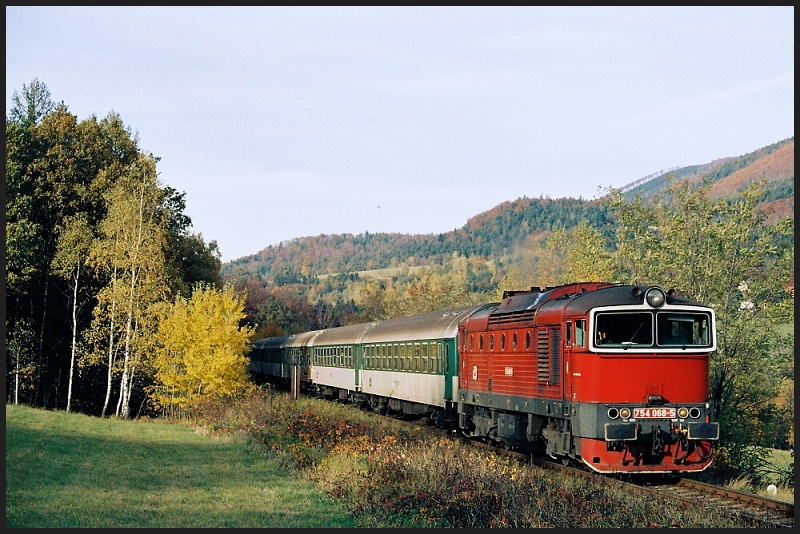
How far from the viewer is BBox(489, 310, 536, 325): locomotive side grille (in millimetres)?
20298

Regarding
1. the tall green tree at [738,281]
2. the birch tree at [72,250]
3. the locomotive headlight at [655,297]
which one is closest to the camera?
the locomotive headlight at [655,297]

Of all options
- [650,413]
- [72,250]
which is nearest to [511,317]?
[650,413]

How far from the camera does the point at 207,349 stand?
38250 millimetres

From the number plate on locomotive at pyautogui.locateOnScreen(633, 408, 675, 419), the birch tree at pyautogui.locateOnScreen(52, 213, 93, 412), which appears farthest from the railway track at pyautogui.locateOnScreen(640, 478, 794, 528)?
the birch tree at pyautogui.locateOnScreen(52, 213, 93, 412)

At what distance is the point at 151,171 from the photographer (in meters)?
47.7

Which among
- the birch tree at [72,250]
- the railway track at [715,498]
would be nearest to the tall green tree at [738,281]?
the railway track at [715,498]

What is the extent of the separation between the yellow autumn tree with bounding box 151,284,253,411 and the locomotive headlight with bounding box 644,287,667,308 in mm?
24046

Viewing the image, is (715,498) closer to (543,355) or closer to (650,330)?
(650,330)

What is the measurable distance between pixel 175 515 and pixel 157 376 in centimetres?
2679

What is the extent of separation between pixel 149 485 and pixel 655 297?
11126mm

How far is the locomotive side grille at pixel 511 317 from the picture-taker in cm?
2030

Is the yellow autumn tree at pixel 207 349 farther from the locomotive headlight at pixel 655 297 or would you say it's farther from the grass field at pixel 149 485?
the locomotive headlight at pixel 655 297

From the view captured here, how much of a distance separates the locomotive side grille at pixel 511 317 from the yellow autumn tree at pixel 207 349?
18.0 m

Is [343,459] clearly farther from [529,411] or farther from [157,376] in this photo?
[157,376]
